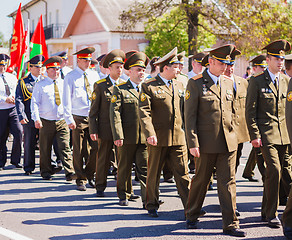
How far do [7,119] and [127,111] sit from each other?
5069 millimetres

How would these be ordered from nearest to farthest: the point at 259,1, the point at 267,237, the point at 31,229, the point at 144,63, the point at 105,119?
the point at 267,237, the point at 31,229, the point at 144,63, the point at 105,119, the point at 259,1

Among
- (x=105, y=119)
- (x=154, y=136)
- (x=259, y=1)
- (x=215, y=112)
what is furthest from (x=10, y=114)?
(x=259, y=1)

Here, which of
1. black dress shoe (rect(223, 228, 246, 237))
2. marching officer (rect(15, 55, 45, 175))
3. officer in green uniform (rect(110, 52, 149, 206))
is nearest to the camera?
black dress shoe (rect(223, 228, 246, 237))

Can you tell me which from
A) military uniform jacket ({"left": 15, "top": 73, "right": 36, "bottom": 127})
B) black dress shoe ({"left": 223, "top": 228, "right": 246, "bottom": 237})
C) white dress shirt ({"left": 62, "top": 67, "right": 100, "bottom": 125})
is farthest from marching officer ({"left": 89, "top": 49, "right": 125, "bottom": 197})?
black dress shoe ({"left": 223, "top": 228, "right": 246, "bottom": 237})

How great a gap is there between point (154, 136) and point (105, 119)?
1987 millimetres

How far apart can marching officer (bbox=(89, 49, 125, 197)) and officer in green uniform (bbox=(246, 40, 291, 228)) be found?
2556 mm

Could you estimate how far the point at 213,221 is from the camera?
24.2ft

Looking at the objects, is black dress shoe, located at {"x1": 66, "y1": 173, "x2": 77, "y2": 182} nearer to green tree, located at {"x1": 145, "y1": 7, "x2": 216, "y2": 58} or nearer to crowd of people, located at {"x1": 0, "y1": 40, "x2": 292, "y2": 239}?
crowd of people, located at {"x1": 0, "y1": 40, "x2": 292, "y2": 239}

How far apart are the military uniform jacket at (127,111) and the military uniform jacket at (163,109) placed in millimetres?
764

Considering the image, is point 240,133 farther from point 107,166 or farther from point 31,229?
point 31,229

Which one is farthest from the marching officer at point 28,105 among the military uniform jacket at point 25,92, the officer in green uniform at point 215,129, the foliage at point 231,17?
the foliage at point 231,17

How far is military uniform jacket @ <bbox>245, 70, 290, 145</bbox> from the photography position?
7195 mm

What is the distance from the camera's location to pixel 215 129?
6.75 metres

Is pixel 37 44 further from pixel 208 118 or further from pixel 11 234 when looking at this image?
pixel 208 118
